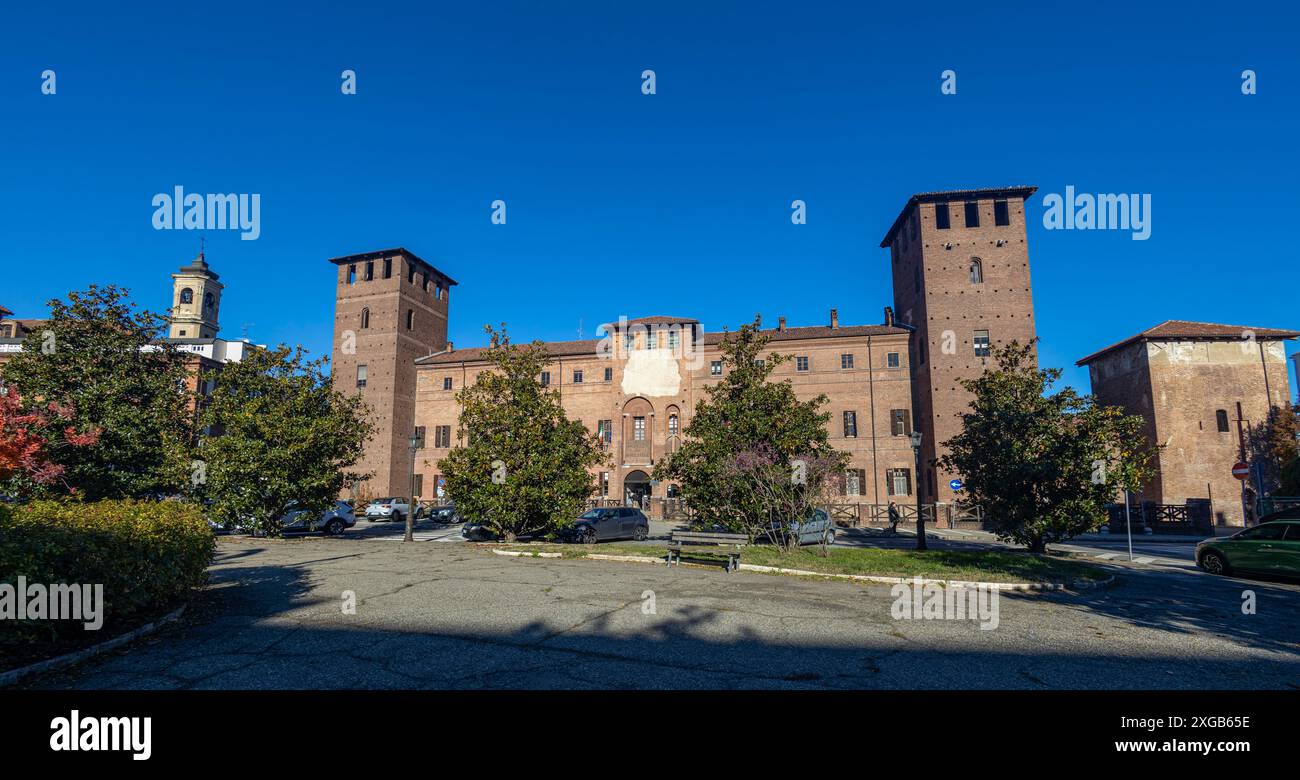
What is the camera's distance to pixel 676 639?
7.04m

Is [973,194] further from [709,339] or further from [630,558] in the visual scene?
[630,558]

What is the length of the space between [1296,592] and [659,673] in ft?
43.5

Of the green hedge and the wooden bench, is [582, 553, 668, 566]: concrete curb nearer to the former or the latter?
the wooden bench

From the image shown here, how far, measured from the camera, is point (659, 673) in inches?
225

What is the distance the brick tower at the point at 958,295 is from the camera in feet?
123

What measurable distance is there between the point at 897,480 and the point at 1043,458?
74.4ft

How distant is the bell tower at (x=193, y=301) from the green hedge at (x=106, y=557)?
2946 inches

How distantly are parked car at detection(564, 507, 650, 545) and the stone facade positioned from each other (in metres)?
18.0

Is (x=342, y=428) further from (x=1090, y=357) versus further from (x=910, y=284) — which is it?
(x=1090, y=357)

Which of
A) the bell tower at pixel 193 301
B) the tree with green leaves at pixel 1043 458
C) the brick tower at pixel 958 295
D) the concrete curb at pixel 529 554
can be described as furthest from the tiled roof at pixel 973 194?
the bell tower at pixel 193 301

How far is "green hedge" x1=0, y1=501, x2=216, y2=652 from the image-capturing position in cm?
565
